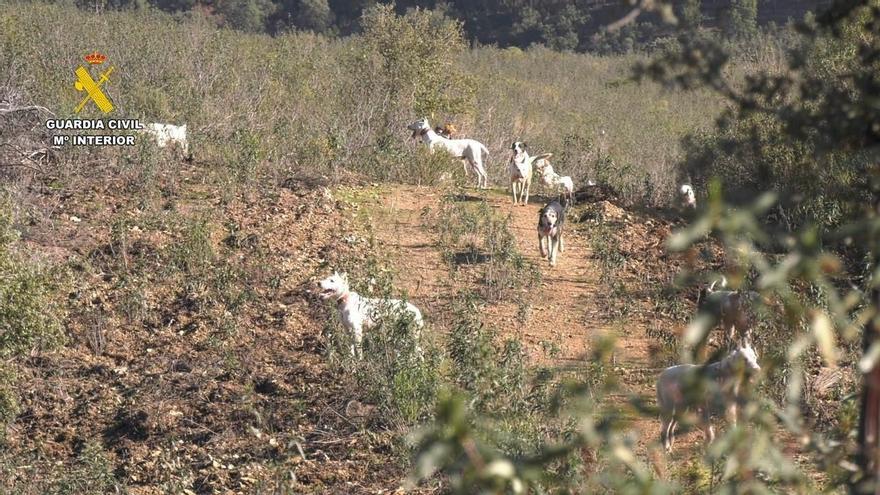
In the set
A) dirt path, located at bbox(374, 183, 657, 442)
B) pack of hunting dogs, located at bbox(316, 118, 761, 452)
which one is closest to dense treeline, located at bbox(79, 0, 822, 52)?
pack of hunting dogs, located at bbox(316, 118, 761, 452)

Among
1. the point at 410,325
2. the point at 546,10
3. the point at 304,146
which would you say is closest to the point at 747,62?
the point at 304,146

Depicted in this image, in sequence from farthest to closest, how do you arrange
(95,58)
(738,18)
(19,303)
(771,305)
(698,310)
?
1. (95,58)
2. (738,18)
3. (19,303)
4. (698,310)
5. (771,305)

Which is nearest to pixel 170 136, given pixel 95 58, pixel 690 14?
pixel 95 58

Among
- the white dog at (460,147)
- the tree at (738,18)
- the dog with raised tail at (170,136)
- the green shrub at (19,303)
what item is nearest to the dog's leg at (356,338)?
the green shrub at (19,303)

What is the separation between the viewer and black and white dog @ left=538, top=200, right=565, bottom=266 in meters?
→ 13.4

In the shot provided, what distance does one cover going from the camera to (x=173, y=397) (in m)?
10.8

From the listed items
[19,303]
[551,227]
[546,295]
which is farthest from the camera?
[551,227]

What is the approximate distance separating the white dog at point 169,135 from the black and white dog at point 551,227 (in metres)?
5.49

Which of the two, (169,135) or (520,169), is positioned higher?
(520,169)

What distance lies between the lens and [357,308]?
34.8 feet

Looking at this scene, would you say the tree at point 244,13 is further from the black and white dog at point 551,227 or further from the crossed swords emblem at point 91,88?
the black and white dog at point 551,227

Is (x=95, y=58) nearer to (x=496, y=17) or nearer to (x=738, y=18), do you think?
(x=738, y=18)

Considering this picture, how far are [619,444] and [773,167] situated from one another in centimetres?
1197

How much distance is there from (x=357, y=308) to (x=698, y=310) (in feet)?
15.9
